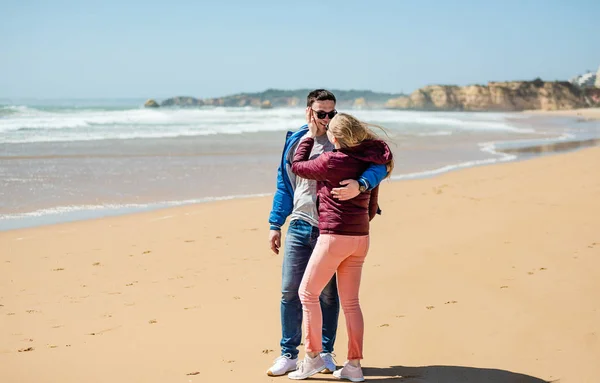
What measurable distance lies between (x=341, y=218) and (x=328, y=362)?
100cm

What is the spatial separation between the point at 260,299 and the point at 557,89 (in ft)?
389

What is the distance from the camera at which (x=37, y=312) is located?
5.20 meters

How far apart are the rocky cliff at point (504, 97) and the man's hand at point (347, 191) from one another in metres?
110

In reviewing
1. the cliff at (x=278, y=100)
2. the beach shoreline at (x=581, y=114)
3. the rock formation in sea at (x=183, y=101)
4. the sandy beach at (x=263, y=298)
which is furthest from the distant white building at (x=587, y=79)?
the sandy beach at (x=263, y=298)

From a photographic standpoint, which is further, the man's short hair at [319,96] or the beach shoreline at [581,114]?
the beach shoreline at [581,114]

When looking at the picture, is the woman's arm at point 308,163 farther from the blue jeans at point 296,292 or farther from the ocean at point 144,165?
the ocean at point 144,165

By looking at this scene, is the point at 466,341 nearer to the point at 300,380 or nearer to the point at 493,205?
the point at 300,380

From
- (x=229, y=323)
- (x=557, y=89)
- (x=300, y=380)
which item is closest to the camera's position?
(x=300, y=380)

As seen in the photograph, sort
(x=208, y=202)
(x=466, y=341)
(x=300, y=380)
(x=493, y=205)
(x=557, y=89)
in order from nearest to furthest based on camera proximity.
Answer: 1. (x=300, y=380)
2. (x=466, y=341)
3. (x=493, y=205)
4. (x=208, y=202)
5. (x=557, y=89)

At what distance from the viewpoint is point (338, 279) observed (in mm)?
3668

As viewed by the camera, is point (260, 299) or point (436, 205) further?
point (436, 205)

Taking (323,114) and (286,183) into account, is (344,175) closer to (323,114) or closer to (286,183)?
(323,114)

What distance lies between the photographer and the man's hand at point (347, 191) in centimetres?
342

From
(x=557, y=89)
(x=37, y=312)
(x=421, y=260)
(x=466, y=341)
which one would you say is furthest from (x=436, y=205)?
(x=557, y=89)
